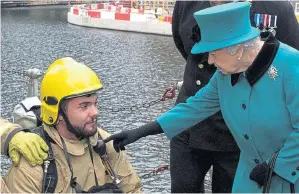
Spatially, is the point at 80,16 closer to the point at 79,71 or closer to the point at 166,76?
the point at 166,76

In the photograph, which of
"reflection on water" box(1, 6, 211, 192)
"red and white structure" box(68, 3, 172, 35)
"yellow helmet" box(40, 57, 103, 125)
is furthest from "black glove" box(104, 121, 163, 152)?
"red and white structure" box(68, 3, 172, 35)

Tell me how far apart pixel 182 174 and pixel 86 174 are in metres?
0.71

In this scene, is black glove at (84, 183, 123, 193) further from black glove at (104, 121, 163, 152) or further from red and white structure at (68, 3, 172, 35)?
red and white structure at (68, 3, 172, 35)

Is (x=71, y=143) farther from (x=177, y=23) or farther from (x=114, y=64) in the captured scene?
(x=114, y=64)

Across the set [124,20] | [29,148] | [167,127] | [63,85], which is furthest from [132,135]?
[124,20]

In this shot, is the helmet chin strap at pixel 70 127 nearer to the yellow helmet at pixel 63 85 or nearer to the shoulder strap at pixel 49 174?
the yellow helmet at pixel 63 85

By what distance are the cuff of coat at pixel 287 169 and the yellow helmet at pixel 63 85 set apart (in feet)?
3.81

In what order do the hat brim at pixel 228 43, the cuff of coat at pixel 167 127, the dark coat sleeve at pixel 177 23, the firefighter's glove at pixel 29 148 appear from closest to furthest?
the hat brim at pixel 228 43, the firefighter's glove at pixel 29 148, the cuff of coat at pixel 167 127, the dark coat sleeve at pixel 177 23

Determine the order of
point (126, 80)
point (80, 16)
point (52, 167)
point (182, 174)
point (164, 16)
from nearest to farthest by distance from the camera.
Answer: point (52, 167)
point (182, 174)
point (126, 80)
point (164, 16)
point (80, 16)

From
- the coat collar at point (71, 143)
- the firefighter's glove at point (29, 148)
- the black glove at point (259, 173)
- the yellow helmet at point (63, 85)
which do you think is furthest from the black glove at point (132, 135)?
the black glove at point (259, 173)

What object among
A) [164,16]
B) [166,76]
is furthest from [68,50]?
[164,16]

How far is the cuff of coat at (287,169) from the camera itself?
2.66m

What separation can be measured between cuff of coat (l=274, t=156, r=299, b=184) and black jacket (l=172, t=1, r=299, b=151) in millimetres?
824

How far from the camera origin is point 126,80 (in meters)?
16.8
